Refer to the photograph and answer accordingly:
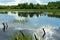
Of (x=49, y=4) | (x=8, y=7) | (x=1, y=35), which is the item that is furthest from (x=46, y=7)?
(x=1, y=35)

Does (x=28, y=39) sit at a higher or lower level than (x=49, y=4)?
higher

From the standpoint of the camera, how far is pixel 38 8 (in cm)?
4078

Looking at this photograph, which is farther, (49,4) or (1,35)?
(49,4)

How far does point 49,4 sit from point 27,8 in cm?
444

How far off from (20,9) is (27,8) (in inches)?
→ 53.7

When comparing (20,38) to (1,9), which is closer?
(20,38)

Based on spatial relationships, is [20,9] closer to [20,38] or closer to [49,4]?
[49,4]

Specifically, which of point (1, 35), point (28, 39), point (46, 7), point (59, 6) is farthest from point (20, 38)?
point (46, 7)

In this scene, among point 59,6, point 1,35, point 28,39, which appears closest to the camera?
point 28,39

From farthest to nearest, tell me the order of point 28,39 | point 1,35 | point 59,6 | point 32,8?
point 32,8 < point 59,6 < point 1,35 < point 28,39

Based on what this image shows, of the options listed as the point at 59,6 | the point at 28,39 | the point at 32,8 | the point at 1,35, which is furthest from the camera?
the point at 32,8

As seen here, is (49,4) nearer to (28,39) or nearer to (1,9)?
(1,9)

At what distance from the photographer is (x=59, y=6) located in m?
38.2

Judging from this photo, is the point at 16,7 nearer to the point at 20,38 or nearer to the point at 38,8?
the point at 38,8
